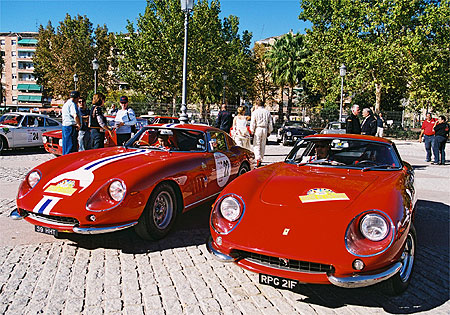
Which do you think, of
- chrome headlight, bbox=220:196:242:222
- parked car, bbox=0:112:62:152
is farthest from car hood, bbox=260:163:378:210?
parked car, bbox=0:112:62:152

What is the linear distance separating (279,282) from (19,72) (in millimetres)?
98718

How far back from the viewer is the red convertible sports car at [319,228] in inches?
112

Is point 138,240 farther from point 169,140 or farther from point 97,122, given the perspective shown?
point 97,122

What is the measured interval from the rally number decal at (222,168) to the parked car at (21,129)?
983 centimetres

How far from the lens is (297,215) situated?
3.19 meters

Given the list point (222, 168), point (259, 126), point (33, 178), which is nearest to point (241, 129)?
point (259, 126)

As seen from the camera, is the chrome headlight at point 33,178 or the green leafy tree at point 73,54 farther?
the green leafy tree at point 73,54

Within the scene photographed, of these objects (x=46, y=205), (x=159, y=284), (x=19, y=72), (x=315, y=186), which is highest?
(x=19, y=72)

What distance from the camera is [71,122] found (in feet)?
25.7

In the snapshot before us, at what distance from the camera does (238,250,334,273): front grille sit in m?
2.87

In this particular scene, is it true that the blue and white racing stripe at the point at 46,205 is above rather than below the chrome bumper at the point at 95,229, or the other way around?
above

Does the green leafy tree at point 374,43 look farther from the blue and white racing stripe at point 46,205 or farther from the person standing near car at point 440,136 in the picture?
the blue and white racing stripe at point 46,205

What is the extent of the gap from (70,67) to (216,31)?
2151cm

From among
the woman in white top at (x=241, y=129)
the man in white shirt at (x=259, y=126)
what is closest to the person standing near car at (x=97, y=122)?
the woman in white top at (x=241, y=129)
